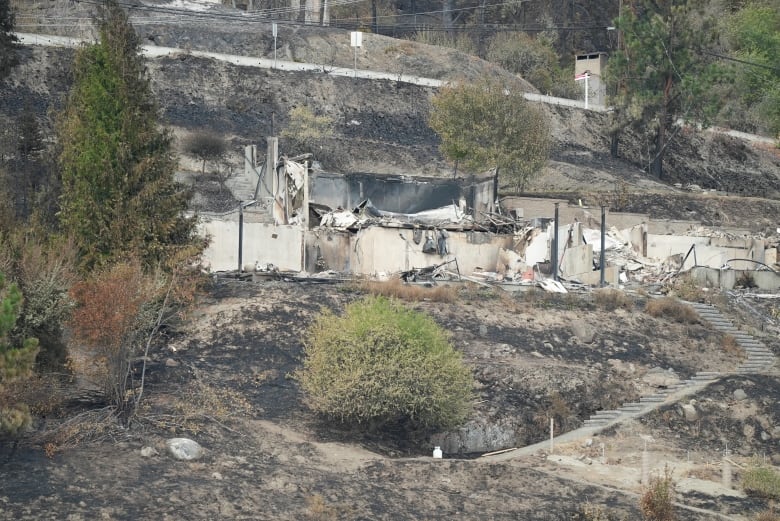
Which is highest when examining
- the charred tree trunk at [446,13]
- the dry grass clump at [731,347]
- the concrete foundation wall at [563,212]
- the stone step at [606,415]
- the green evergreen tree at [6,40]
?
the charred tree trunk at [446,13]

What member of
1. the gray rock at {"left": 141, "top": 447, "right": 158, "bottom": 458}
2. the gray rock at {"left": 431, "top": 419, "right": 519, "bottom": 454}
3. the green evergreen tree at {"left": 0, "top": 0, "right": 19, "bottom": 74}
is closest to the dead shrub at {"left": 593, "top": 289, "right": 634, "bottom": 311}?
the gray rock at {"left": 431, "top": 419, "right": 519, "bottom": 454}

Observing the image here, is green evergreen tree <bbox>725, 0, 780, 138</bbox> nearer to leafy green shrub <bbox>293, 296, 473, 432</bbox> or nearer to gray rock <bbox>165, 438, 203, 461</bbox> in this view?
leafy green shrub <bbox>293, 296, 473, 432</bbox>

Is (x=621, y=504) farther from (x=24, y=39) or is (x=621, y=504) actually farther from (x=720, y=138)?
(x=720, y=138)

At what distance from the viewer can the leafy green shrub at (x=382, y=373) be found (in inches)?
970

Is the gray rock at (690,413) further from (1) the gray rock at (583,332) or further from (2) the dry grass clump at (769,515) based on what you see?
(2) the dry grass clump at (769,515)

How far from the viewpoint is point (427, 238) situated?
39.2 m

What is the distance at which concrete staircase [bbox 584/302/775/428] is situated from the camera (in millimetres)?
28109

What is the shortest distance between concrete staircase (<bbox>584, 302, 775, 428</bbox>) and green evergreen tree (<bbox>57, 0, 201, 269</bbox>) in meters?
10.4

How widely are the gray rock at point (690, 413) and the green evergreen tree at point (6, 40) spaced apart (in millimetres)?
32101

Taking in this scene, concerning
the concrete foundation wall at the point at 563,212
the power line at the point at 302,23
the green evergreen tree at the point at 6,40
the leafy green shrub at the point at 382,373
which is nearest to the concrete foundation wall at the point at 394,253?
the concrete foundation wall at the point at 563,212

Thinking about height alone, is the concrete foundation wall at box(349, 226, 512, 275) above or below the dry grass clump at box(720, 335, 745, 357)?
above

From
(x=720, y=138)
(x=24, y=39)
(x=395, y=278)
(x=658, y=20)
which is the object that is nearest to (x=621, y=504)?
(x=395, y=278)

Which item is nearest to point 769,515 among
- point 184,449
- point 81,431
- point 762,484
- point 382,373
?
point 762,484

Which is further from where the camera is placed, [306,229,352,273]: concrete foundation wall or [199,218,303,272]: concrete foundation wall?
[306,229,352,273]: concrete foundation wall
